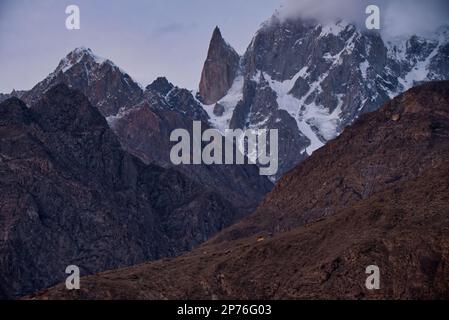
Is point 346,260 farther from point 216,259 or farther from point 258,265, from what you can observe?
point 216,259

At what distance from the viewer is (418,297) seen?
15125cm

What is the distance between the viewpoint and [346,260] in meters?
164

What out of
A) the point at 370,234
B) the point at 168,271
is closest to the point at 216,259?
the point at 168,271

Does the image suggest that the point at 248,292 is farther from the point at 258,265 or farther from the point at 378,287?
the point at 378,287

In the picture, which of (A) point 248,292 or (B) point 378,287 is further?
(A) point 248,292

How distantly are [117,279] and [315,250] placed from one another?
30.8 metres
